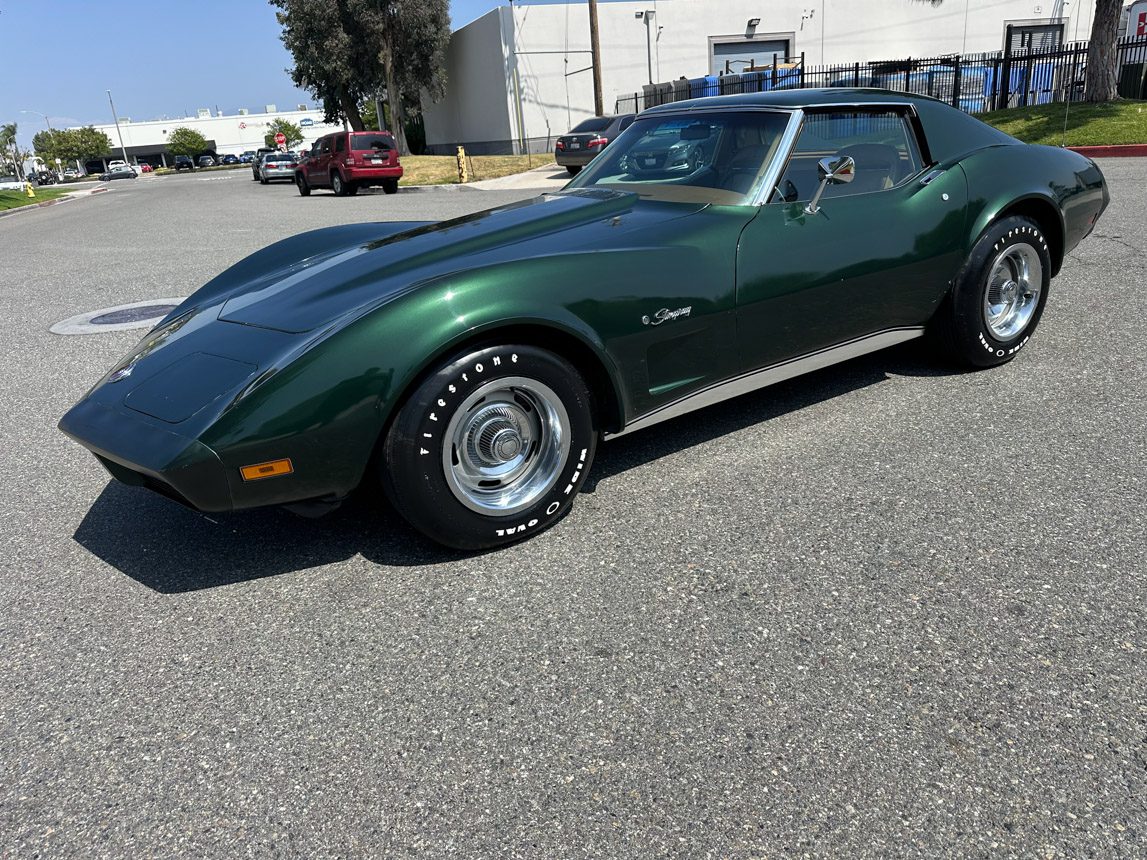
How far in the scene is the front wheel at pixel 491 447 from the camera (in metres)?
2.70

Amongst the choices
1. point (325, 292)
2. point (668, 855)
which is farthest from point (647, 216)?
point (668, 855)

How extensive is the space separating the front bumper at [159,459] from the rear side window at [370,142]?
2147 centimetres

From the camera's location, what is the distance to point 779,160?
3.64 metres

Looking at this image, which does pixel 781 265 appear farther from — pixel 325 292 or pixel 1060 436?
pixel 325 292

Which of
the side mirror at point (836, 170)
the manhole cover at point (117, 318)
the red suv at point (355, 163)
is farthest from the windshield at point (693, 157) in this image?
the red suv at point (355, 163)

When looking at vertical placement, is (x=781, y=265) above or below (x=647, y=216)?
below

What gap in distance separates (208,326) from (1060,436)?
340 cm

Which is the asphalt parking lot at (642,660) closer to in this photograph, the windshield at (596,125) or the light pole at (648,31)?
the windshield at (596,125)

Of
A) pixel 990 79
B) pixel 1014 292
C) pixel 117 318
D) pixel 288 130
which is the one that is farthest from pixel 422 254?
pixel 288 130

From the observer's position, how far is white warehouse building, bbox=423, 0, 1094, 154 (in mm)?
35625

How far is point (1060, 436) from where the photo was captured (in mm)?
3646

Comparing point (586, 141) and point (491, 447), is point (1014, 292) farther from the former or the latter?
point (586, 141)

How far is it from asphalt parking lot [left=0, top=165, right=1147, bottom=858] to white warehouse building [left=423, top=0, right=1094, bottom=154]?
33422mm

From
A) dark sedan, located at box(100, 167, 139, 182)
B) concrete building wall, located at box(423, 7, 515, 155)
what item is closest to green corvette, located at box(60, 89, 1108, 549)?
concrete building wall, located at box(423, 7, 515, 155)
